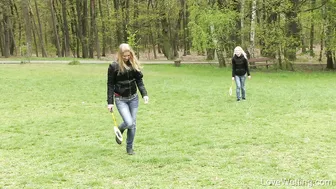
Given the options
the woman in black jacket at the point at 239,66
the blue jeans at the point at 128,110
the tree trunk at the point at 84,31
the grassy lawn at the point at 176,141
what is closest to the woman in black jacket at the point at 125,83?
the blue jeans at the point at 128,110

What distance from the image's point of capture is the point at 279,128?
898 centimetres

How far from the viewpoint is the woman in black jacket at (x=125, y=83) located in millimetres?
6598

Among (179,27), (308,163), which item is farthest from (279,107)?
(179,27)

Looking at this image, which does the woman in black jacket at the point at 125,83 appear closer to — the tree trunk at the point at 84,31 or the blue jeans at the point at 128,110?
the blue jeans at the point at 128,110

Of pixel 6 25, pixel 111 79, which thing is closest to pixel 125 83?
pixel 111 79

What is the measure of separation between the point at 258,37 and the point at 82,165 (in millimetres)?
20291

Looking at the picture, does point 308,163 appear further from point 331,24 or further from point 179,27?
point 179,27

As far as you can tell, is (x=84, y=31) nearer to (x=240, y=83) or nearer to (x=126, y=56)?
(x=240, y=83)

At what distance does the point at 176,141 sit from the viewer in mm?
8008

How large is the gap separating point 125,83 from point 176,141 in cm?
198

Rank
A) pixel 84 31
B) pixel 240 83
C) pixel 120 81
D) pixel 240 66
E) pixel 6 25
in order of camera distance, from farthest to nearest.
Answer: pixel 84 31 < pixel 6 25 < pixel 240 83 < pixel 240 66 < pixel 120 81

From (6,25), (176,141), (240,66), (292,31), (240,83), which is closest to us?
(176,141)

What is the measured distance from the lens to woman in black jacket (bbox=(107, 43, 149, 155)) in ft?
21.6

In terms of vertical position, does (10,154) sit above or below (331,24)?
below
